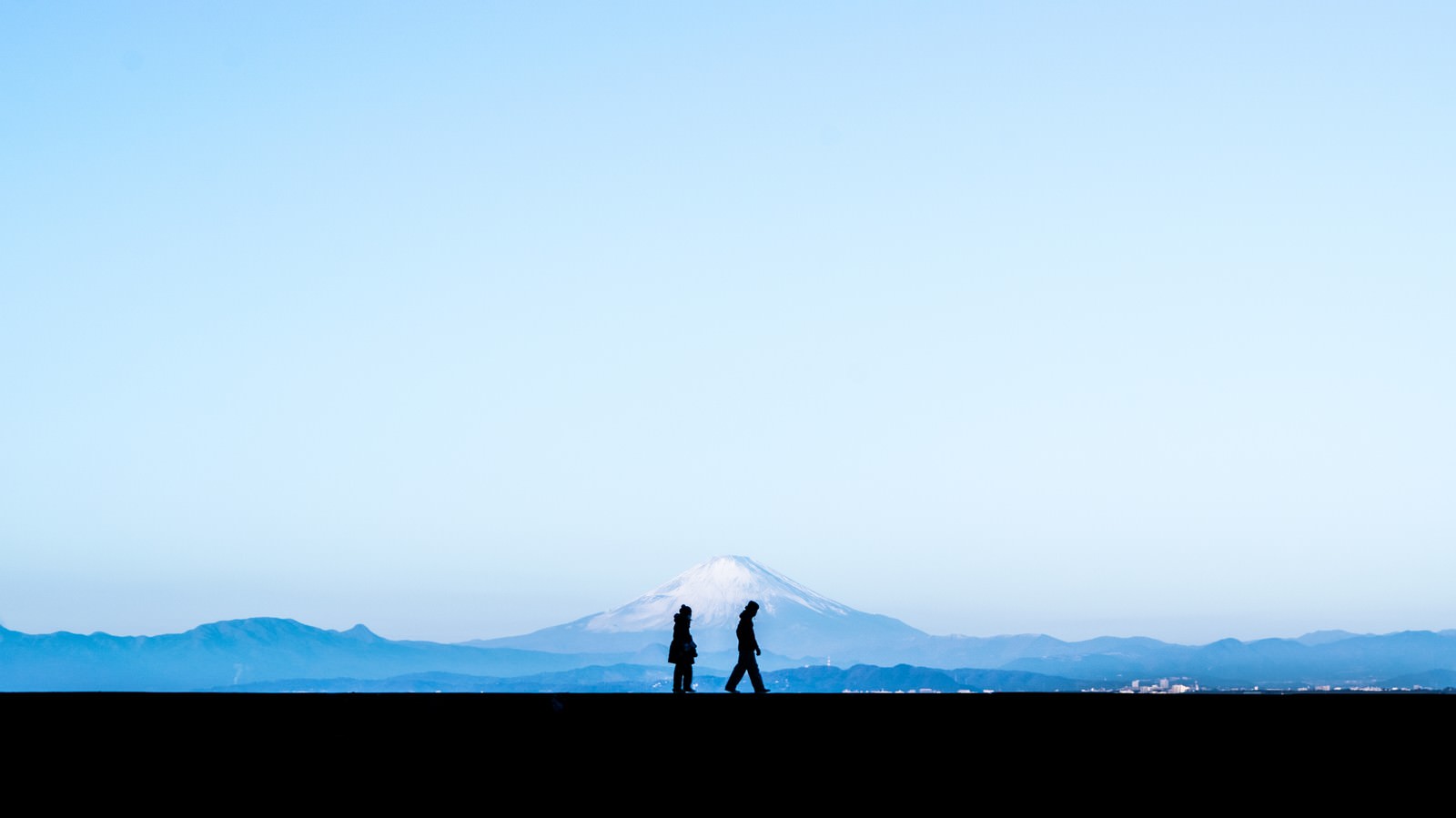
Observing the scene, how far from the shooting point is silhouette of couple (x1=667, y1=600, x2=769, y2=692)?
2433cm

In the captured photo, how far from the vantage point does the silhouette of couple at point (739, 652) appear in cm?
2433

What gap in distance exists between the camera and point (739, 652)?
24703 millimetres
